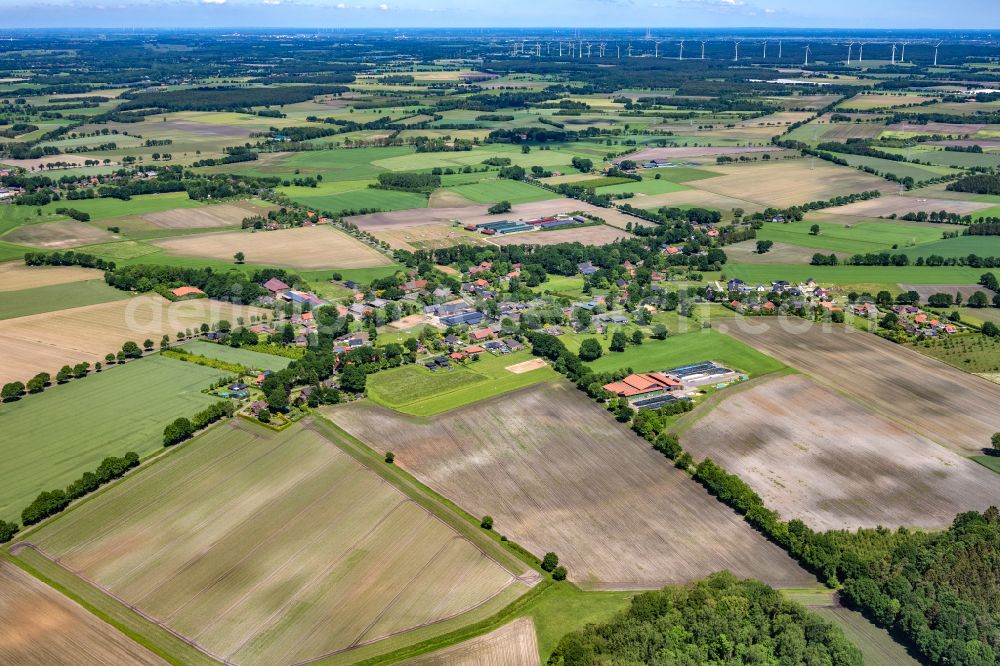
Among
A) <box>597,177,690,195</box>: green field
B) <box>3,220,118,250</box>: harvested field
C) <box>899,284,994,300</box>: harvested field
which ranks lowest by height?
<box>899,284,994,300</box>: harvested field

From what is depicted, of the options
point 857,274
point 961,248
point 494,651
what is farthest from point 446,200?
point 494,651

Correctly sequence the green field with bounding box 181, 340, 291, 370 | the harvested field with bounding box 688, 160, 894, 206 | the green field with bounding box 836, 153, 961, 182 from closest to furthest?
the green field with bounding box 181, 340, 291, 370 → the harvested field with bounding box 688, 160, 894, 206 → the green field with bounding box 836, 153, 961, 182

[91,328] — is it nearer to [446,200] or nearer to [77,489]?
[77,489]

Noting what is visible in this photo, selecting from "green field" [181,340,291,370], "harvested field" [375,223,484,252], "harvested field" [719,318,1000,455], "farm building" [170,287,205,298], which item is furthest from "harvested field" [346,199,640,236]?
"harvested field" [719,318,1000,455]

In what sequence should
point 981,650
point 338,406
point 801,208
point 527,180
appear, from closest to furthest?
point 981,650 → point 338,406 → point 801,208 → point 527,180

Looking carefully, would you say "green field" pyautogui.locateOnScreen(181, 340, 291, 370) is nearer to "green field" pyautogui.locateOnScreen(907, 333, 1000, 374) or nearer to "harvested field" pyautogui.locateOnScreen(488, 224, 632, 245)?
"harvested field" pyautogui.locateOnScreen(488, 224, 632, 245)

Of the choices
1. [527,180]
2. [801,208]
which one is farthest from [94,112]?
[801,208]

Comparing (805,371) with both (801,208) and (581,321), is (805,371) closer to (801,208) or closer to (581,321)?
(581,321)

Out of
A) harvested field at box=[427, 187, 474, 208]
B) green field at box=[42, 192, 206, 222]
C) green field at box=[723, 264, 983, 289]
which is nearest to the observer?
green field at box=[723, 264, 983, 289]
